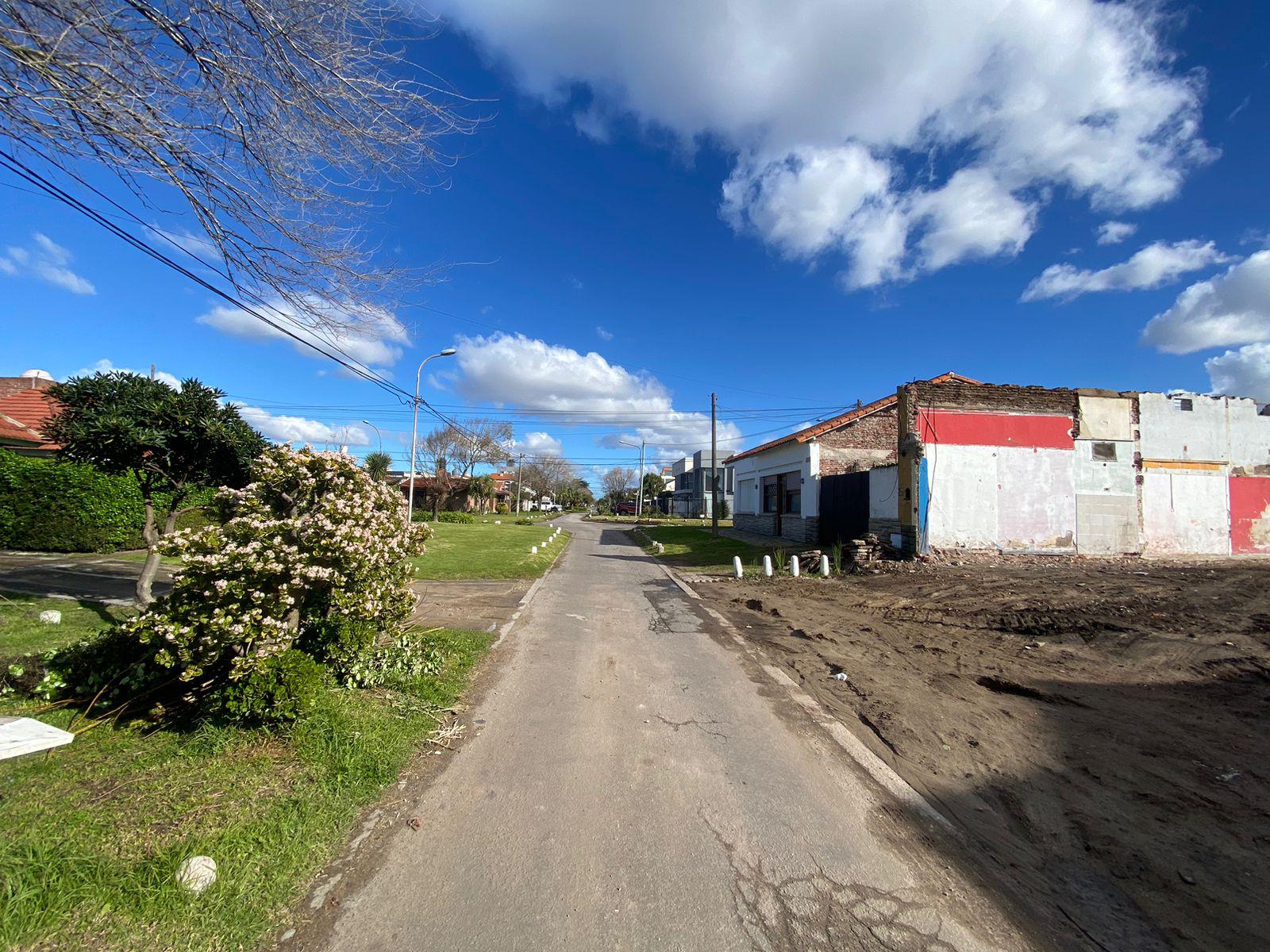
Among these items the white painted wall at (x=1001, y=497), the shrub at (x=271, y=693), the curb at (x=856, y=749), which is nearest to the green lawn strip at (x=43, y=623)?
the shrub at (x=271, y=693)

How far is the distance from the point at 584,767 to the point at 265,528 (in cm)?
283

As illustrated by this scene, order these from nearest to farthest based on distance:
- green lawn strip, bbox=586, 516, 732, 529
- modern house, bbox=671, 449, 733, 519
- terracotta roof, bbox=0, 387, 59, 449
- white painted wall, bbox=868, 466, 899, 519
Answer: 1. white painted wall, bbox=868, 466, 899, 519
2. terracotta roof, bbox=0, 387, 59, 449
3. green lawn strip, bbox=586, 516, 732, 529
4. modern house, bbox=671, 449, 733, 519

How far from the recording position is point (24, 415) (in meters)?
19.4

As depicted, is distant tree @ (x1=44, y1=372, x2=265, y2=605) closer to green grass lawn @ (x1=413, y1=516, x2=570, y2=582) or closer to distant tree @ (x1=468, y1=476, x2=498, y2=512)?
green grass lawn @ (x1=413, y1=516, x2=570, y2=582)

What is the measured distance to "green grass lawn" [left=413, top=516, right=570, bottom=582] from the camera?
1306 centimetres

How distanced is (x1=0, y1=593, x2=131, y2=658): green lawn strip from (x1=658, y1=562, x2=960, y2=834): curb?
6.76 meters

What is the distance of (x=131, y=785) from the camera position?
122 inches

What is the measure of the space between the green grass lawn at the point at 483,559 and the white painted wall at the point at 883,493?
923cm

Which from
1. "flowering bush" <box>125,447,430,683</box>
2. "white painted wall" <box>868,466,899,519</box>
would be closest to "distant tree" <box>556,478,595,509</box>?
"white painted wall" <box>868,466,899,519</box>

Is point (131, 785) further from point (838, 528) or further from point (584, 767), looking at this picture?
point (838, 528)

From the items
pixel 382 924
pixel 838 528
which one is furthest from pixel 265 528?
pixel 838 528

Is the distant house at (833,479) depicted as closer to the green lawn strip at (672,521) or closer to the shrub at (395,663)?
the green lawn strip at (672,521)

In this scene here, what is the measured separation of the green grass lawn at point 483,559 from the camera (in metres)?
13.1

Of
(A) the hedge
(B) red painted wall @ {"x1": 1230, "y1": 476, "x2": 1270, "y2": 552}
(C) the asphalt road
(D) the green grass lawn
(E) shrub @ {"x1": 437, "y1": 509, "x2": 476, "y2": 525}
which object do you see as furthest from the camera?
(E) shrub @ {"x1": 437, "y1": 509, "x2": 476, "y2": 525}
